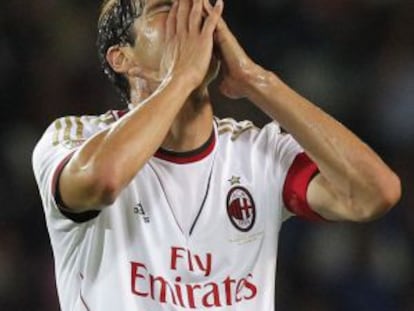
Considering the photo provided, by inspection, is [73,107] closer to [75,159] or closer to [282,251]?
[282,251]

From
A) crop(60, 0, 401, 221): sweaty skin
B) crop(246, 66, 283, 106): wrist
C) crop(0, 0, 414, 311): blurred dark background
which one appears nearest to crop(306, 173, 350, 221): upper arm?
crop(60, 0, 401, 221): sweaty skin

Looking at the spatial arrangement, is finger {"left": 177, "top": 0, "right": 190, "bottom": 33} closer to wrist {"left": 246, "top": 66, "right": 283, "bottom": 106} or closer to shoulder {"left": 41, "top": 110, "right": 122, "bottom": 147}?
wrist {"left": 246, "top": 66, "right": 283, "bottom": 106}

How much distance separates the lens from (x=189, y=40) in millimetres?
2439

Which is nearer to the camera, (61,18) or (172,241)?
(172,241)

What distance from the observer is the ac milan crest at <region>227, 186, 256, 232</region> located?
8.34 feet

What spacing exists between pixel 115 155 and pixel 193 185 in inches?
15.1

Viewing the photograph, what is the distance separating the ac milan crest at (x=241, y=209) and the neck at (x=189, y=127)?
16 cm

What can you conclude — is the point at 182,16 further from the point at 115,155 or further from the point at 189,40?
the point at 115,155

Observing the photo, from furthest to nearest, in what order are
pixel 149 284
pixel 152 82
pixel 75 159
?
pixel 152 82, pixel 149 284, pixel 75 159

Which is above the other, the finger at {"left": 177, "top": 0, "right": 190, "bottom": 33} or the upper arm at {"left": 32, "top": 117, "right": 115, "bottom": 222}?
the finger at {"left": 177, "top": 0, "right": 190, "bottom": 33}

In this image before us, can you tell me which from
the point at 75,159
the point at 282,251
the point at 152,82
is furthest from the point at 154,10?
the point at 282,251

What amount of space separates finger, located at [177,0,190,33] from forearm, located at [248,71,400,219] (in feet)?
0.72

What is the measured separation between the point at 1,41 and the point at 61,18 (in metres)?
0.31

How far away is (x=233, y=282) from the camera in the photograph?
2484 millimetres
